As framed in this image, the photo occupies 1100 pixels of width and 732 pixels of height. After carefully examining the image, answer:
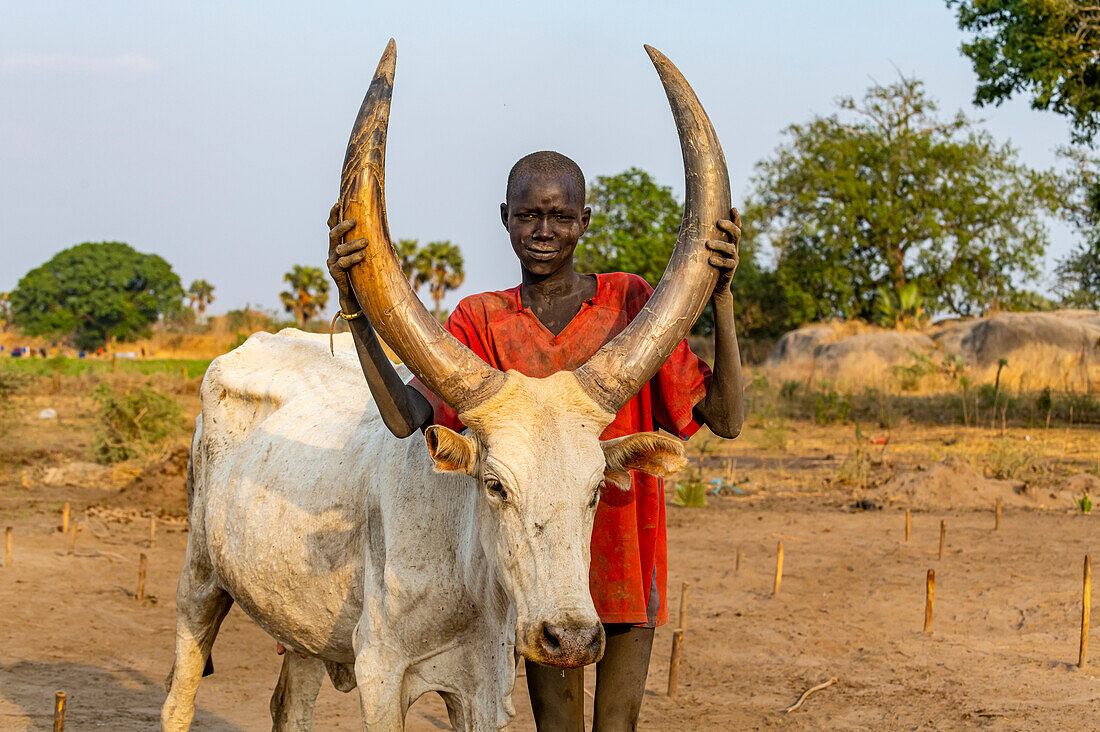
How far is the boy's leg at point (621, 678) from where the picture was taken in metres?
3.14

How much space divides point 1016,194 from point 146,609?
2908 cm

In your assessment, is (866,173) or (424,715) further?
(866,173)

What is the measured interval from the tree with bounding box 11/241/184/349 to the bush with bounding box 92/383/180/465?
38796 mm

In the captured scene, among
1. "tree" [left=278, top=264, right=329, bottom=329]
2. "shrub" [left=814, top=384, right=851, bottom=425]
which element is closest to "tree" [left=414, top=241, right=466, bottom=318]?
"tree" [left=278, top=264, right=329, bottom=329]

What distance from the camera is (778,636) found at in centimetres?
702

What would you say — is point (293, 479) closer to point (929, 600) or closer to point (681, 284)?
point (681, 284)

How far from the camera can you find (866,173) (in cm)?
3095

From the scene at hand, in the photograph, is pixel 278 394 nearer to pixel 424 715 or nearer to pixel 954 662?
pixel 424 715

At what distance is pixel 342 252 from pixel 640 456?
94cm

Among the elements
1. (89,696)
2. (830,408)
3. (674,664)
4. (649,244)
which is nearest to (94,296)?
(649,244)

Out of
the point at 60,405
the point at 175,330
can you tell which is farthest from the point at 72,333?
the point at 60,405

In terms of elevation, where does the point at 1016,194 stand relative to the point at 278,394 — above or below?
above

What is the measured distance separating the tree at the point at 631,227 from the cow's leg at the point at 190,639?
26.2m

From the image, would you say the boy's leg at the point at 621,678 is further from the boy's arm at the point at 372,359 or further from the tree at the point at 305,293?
the tree at the point at 305,293
